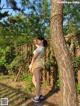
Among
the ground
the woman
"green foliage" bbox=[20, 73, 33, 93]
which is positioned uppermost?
the woman

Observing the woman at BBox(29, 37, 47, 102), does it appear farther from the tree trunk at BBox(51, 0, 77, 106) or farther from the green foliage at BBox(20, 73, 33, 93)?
the tree trunk at BBox(51, 0, 77, 106)

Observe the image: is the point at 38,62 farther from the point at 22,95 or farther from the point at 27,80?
the point at 27,80

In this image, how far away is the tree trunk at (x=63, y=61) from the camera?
6.93 m

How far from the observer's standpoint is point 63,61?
6969mm

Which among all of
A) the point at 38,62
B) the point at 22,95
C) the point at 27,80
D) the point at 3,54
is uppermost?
the point at 3,54

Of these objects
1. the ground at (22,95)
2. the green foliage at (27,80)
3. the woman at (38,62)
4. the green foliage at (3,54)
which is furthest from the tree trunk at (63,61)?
the green foliage at (3,54)

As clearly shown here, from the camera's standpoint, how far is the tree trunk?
6.93 m

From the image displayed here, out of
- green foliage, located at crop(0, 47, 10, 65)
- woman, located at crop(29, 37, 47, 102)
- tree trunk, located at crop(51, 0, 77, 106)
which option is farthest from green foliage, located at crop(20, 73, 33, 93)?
tree trunk, located at crop(51, 0, 77, 106)

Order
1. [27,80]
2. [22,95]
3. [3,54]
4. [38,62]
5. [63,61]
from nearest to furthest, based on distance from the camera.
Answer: [63,61]
[38,62]
[22,95]
[27,80]
[3,54]

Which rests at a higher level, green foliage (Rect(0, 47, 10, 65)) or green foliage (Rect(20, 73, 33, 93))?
green foliage (Rect(0, 47, 10, 65))

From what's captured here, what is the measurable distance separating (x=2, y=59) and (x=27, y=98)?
5862mm

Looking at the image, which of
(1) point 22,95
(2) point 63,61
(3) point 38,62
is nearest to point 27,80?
(1) point 22,95

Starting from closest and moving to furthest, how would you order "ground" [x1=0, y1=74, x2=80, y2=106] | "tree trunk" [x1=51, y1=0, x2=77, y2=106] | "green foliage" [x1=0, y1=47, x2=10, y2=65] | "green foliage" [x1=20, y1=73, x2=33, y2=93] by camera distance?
"tree trunk" [x1=51, y1=0, x2=77, y2=106] → "ground" [x1=0, y1=74, x2=80, y2=106] → "green foliage" [x1=20, y1=73, x2=33, y2=93] → "green foliage" [x1=0, y1=47, x2=10, y2=65]

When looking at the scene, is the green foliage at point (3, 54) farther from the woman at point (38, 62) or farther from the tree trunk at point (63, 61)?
the tree trunk at point (63, 61)
